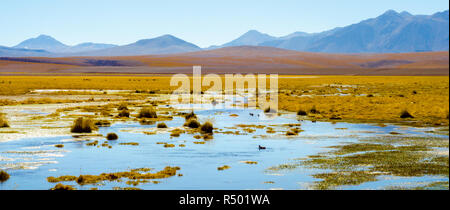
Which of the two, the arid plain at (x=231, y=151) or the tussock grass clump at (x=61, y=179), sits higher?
the tussock grass clump at (x=61, y=179)

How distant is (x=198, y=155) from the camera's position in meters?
18.8

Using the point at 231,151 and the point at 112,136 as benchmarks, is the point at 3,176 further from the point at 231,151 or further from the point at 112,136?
the point at 112,136

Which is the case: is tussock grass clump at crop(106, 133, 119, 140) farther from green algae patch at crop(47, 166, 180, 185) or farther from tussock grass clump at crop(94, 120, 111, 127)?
green algae patch at crop(47, 166, 180, 185)

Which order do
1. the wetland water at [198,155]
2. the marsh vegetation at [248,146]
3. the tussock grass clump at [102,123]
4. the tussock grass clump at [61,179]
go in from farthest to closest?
the tussock grass clump at [102,123]
the marsh vegetation at [248,146]
the tussock grass clump at [61,179]
the wetland water at [198,155]

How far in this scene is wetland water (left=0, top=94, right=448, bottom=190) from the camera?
47.1ft

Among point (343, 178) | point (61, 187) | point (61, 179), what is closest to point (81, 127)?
point (61, 179)

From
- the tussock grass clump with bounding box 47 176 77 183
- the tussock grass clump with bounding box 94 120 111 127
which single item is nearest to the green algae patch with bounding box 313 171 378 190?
the tussock grass clump with bounding box 47 176 77 183

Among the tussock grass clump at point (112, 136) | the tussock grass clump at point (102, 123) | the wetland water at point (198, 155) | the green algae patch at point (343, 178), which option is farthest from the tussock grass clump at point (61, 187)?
the tussock grass clump at point (102, 123)

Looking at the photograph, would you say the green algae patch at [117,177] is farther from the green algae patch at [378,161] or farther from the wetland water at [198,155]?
the green algae patch at [378,161]

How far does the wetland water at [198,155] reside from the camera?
1436cm
